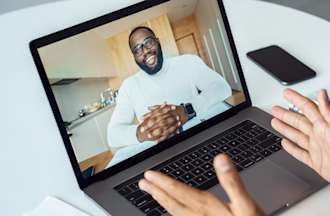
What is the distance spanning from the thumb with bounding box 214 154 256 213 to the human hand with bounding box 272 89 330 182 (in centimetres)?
24

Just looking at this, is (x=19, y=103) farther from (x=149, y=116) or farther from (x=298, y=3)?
(x=298, y=3)

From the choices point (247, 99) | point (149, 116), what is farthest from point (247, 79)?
point (149, 116)

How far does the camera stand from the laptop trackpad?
0.90 m

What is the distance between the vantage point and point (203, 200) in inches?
27.8

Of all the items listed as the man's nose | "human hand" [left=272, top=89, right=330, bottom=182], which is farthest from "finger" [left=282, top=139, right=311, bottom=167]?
the man's nose

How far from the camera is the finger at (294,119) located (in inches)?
35.6

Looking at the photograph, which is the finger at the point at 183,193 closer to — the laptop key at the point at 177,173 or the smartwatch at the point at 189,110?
the laptop key at the point at 177,173

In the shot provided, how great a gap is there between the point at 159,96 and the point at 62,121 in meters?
0.20

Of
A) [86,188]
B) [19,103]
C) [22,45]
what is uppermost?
[22,45]

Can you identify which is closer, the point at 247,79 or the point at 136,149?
the point at 136,149

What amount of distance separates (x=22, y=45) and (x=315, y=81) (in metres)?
0.63

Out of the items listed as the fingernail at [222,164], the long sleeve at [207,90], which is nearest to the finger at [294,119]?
the long sleeve at [207,90]

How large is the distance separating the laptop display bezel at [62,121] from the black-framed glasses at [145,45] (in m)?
0.06

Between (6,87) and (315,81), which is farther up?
(6,87)
